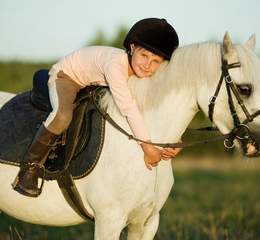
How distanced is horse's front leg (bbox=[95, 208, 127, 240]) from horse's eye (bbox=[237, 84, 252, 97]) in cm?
141

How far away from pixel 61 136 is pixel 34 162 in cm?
33

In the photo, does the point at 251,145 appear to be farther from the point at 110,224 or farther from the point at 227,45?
the point at 110,224

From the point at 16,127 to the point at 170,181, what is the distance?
154cm

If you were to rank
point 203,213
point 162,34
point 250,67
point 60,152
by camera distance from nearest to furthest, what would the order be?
point 250,67 → point 162,34 → point 60,152 → point 203,213

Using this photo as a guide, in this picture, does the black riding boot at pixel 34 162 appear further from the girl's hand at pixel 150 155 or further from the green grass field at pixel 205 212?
the green grass field at pixel 205 212

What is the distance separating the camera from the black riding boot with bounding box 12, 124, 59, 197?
499 cm

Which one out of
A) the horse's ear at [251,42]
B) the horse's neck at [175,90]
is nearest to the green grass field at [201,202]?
the horse's neck at [175,90]

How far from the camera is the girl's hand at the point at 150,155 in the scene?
473cm

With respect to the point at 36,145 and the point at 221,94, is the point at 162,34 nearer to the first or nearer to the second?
the point at 221,94

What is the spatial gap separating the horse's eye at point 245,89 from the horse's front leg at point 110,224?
141 cm

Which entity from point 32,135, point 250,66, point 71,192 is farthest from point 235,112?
point 32,135

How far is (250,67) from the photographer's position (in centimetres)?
440

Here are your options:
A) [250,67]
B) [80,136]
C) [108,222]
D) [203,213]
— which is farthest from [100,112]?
[203,213]

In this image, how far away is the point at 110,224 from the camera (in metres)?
4.74
